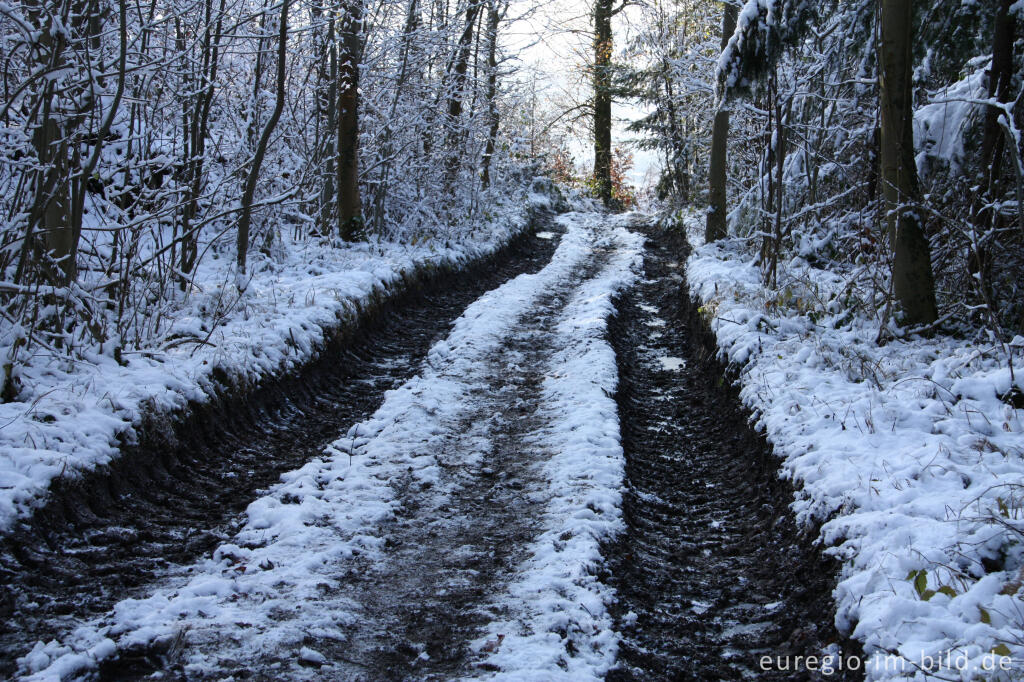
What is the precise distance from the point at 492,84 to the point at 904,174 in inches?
539

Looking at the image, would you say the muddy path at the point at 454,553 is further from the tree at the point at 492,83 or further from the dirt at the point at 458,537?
the tree at the point at 492,83

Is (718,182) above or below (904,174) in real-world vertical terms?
above

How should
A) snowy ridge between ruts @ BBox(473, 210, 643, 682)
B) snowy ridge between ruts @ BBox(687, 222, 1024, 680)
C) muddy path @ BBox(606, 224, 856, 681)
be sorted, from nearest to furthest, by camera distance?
snowy ridge between ruts @ BBox(687, 222, 1024, 680) → snowy ridge between ruts @ BBox(473, 210, 643, 682) → muddy path @ BBox(606, 224, 856, 681)

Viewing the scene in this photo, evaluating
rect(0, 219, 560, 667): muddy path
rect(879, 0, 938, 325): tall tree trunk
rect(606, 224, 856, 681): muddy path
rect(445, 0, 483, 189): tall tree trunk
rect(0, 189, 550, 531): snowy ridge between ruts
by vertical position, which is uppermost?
rect(445, 0, 483, 189): tall tree trunk

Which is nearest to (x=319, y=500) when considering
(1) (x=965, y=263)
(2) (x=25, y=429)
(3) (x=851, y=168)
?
(2) (x=25, y=429)

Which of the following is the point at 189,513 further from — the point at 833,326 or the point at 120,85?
the point at 833,326

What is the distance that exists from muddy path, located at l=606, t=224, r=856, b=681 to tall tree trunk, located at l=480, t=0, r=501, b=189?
11.0 meters

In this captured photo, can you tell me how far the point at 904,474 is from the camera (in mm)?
4246

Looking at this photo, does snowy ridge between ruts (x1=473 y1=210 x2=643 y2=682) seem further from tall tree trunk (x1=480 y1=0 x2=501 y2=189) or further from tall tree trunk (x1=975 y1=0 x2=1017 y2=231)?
tall tree trunk (x1=480 y1=0 x2=501 y2=189)

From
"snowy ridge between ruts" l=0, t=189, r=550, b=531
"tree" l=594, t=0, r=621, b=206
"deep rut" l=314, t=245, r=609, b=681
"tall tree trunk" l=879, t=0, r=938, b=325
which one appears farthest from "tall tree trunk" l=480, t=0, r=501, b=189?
"deep rut" l=314, t=245, r=609, b=681

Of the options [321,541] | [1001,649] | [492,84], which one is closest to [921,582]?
[1001,649]

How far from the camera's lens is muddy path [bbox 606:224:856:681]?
12.3 feet

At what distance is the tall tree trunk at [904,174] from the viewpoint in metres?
6.68

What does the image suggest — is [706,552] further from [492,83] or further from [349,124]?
[492,83]
